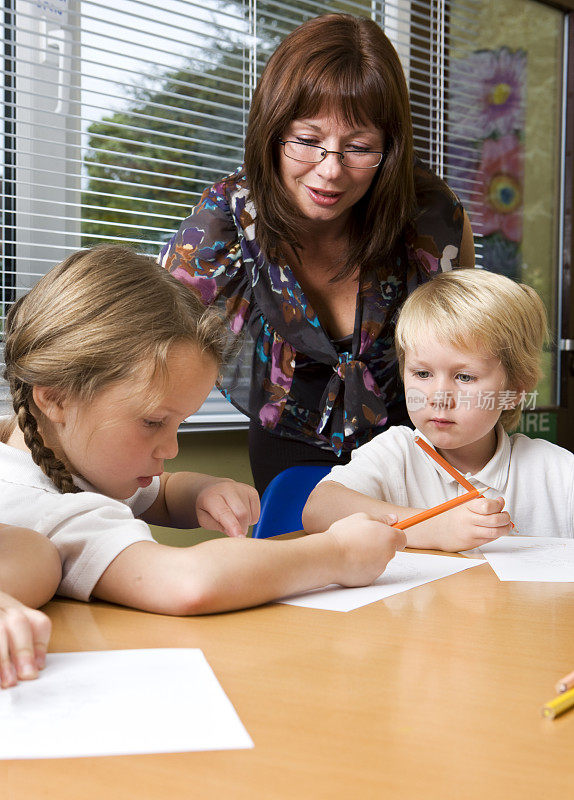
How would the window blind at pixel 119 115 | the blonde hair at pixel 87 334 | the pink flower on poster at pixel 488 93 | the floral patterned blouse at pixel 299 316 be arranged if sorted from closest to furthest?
the blonde hair at pixel 87 334 → the floral patterned blouse at pixel 299 316 → the window blind at pixel 119 115 → the pink flower on poster at pixel 488 93

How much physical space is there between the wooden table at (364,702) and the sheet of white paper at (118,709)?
11 mm

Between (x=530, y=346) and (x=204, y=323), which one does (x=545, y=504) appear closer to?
(x=530, y=346)

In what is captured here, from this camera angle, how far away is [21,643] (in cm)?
51

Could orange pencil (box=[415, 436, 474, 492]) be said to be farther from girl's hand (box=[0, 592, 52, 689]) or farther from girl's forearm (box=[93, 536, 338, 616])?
girl's hand (box=[0, 592, 52, 689])

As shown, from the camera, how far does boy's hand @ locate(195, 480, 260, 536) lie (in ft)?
3.37

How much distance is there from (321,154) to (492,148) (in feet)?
6.30

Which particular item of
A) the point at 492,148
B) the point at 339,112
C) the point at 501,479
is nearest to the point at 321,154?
the point at 339,112

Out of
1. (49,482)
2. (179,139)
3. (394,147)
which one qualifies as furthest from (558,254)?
(49,482)

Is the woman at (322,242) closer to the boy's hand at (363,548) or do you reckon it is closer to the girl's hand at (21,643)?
the boy's hand at (363,548)

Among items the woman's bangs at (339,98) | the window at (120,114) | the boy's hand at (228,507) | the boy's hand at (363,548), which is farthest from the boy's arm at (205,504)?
the window at (120,114)

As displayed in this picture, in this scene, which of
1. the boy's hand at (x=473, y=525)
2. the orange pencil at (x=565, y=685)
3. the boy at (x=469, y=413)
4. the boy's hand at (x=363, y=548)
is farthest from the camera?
the boy at (x=469, y=413)

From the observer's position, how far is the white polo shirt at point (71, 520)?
713 mm

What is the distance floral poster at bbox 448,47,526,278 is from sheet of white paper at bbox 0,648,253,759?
268cm

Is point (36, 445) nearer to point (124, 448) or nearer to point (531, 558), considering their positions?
point (124, 448)
